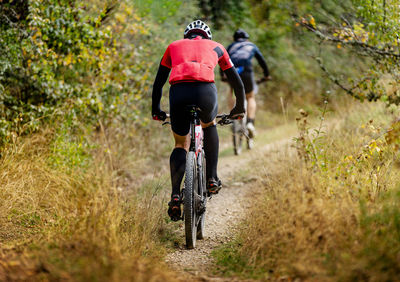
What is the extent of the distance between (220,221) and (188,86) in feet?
5.88

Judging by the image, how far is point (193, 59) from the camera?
3545mm

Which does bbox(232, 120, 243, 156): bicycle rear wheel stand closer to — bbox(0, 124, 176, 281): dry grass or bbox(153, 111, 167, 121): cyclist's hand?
bbox(0, 124, 176, 281): dry grass

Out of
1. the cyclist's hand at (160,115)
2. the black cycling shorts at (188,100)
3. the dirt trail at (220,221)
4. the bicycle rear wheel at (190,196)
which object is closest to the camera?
the dirt trail at (220,221)

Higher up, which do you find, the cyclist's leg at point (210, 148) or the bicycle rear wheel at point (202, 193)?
the cyclist's leg at point (210, 148)

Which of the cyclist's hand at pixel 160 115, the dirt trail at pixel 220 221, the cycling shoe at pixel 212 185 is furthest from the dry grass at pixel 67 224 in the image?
the cyclist's hand at pixel 160 115

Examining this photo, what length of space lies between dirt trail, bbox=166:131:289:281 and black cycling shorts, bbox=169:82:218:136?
1.08m

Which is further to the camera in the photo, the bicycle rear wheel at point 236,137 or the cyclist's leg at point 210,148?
the bicycle rear wheel at point 236,137

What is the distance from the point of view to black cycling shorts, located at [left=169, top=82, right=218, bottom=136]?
11.7 feet

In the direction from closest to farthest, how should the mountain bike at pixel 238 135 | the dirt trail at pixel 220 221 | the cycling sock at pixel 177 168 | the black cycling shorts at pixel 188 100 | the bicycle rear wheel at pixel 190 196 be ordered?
the dirt trail at pixel 220 221 → the bicycle rear wheel at pixel 190 196 → the black cycling shorts at pixel 188 100 → the cycling sock at pixel 177 168 → the mountain bike at pixel 238 135

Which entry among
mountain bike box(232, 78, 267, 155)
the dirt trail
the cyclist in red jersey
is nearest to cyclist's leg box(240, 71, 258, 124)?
mountain bike box(232, 78, 267, 155)

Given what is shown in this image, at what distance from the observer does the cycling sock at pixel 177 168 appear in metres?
3.69

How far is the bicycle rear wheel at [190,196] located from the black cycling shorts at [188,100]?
1.11 ft

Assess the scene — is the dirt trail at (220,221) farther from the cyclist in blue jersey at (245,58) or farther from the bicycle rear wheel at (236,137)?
the cyclist in blue jersey at (245,58)

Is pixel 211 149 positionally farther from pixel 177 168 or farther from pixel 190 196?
pixel 190 196
